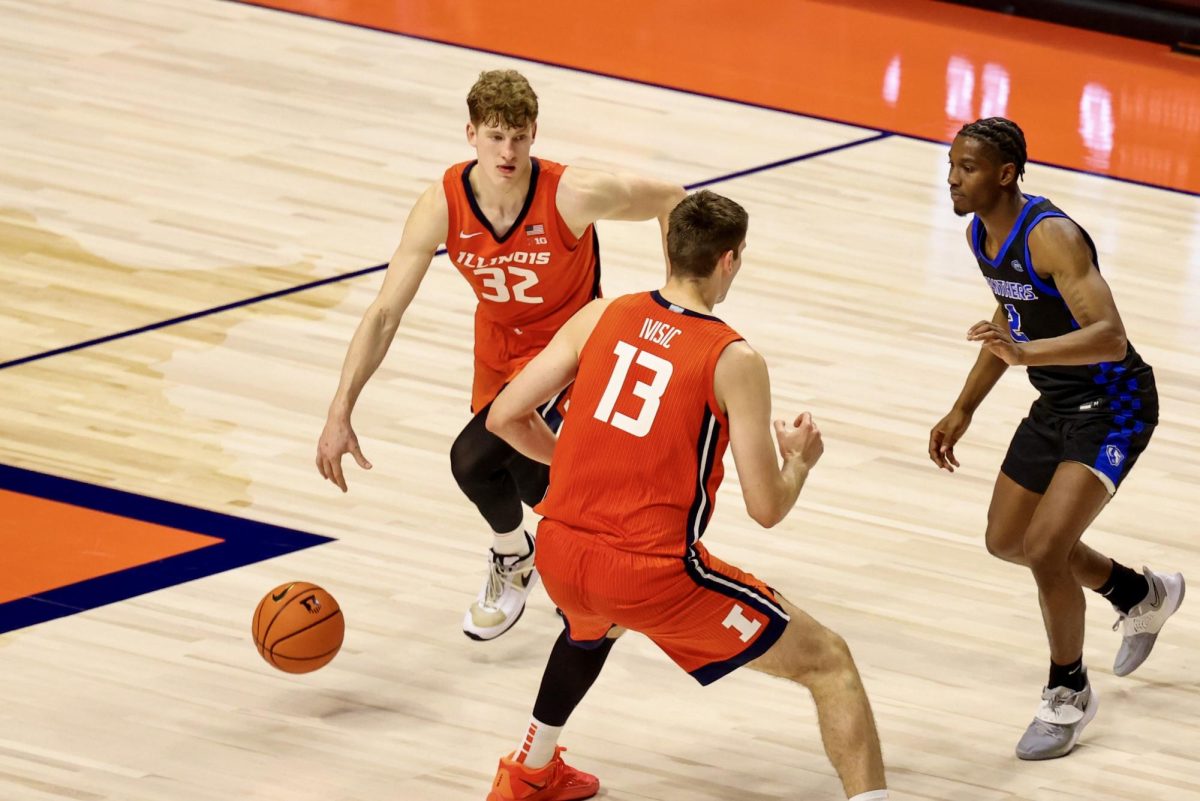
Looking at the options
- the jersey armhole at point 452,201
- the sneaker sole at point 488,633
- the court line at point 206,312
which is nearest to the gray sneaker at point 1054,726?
the sneaker sole at point 488,633

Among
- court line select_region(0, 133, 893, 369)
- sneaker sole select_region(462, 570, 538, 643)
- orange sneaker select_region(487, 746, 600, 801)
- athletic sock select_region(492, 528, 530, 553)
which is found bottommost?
sneaker sole select_region(462, 570, 538, 643)

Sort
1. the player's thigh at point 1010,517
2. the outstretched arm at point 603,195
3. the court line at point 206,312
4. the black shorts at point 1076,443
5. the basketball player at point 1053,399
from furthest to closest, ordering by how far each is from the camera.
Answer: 1. the court line at point 206,312
2. the outstretched arm at point 603,195
3. the player's thigh at point 1010,517
4. the black shorts at point 1076,443
5. the basketball player at point 1053,399

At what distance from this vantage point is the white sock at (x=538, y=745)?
4711 millimetres

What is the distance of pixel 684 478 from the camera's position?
4.29 m

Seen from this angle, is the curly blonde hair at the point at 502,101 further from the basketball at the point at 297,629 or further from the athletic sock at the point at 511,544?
the basketball at the point at 297,629

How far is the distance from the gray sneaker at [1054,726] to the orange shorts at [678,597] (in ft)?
3.96

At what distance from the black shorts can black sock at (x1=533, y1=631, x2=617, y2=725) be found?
131 cm

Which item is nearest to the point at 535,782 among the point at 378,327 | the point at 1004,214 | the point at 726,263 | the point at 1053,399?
the point at 378,327

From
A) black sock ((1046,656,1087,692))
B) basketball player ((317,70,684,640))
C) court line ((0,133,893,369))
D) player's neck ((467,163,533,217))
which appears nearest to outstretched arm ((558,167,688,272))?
basketball player ((317,70,684,640))

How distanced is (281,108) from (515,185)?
19.0 ft

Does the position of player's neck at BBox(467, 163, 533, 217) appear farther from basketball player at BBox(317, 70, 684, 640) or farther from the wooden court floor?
the wooden court floor

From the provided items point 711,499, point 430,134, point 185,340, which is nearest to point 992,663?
point 711,499

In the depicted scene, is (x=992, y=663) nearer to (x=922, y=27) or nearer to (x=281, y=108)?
(x=281, y=108)

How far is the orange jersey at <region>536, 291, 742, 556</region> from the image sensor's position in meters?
4.23
